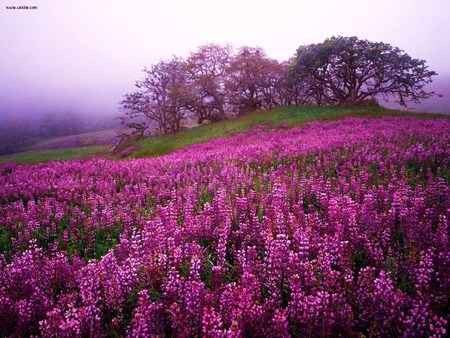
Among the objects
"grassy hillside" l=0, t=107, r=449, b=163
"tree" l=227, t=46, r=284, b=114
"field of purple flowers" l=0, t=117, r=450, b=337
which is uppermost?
"tree" l=227, t=46, r=284, b=114

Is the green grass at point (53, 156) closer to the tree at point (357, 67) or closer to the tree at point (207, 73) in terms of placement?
the tree at point (207, 73)

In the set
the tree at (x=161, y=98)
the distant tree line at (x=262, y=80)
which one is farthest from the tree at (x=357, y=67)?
the tree at (x=161, y=98)

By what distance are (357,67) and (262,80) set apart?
13.4 meters

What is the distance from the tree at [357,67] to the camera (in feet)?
105

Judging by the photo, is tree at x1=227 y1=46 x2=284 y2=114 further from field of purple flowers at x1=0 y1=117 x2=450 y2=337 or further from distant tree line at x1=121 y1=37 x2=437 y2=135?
field of purple flowers at x1=0 y1=117 x2=450 y2=337

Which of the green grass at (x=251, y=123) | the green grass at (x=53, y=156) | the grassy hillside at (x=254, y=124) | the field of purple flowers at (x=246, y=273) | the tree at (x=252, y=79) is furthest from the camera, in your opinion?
the tree at (x=252, y=79)

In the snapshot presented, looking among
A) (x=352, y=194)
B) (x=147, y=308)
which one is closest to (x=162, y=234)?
(x=147, y=308)

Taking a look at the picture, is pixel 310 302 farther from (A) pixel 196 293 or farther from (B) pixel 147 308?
(B) pixel 147 308

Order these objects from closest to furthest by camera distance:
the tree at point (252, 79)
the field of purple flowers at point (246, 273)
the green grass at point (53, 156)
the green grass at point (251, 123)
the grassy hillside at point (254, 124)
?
the field of purple flowers at point (246, 273) < the grassy hillside at point (254, 124) < the green grass at point (251, 123) < the green grass at point (53, 156) < the tree at point (252, 79)

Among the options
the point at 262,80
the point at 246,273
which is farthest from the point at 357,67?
the point at 246,273

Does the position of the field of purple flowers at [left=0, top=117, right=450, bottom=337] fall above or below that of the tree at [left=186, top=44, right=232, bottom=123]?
below

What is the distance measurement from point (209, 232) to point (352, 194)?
3.22 metres

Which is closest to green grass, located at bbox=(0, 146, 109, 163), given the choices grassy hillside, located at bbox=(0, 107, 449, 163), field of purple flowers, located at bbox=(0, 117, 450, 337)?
grassy hillside, located at bbox=(0, 107, 449, 163)

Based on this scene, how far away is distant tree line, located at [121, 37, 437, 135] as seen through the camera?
108 feet
